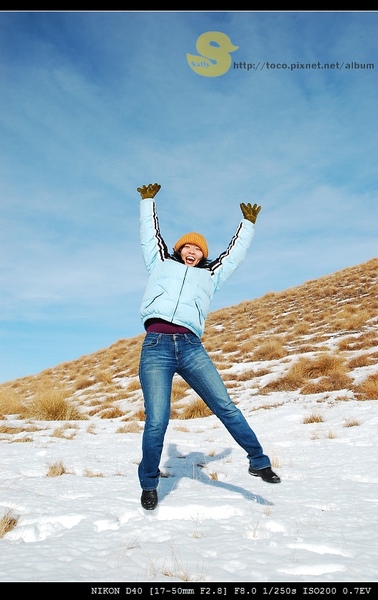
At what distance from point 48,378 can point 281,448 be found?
1693cm

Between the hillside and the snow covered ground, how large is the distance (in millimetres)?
2713

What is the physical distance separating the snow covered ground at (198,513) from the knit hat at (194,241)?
208 centimetres

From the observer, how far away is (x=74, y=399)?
1409 centimetres

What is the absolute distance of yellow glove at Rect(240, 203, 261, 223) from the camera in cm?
432

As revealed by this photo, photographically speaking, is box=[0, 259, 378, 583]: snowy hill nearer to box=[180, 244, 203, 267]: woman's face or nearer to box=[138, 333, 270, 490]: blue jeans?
box=[138, 333, 270, 490]: blue jeans

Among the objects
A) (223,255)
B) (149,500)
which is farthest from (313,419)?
(149,500)

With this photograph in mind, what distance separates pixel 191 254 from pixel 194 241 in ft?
0.39

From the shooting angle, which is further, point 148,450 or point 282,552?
point 148,450

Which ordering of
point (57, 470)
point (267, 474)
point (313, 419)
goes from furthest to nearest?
1. point (313, 419)
2. point (57, 470)
3. point (267, 474)

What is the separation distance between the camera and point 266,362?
516 inches

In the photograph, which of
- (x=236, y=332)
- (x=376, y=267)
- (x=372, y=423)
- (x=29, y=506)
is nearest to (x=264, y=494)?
(x=29, y=506)

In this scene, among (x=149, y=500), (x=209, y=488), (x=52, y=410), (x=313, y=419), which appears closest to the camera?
(x=149, y=500)

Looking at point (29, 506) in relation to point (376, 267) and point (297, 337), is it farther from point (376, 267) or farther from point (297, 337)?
point (376, 267)

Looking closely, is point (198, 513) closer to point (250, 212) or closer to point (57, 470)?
point (57, 470)
